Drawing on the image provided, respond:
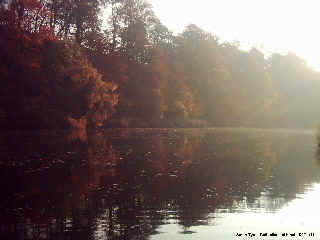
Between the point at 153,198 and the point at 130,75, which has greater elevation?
the point at 130,75

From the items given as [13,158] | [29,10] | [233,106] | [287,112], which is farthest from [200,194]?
[287,112]

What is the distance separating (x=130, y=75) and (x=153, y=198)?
62607 mm

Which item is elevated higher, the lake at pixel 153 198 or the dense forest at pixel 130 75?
the dense forest at pixel 130 75

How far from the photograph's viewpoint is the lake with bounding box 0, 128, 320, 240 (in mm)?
11617

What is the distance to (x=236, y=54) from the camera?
354ft

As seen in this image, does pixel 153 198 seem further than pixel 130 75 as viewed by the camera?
No

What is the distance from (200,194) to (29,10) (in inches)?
1873

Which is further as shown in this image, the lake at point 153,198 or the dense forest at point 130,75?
the dense forest at point 130,75

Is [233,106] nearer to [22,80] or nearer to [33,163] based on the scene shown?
[22,80]

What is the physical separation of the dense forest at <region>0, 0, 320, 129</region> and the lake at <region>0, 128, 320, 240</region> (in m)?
28.0

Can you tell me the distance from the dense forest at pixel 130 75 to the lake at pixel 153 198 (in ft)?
92.0

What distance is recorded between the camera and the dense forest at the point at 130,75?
181ft

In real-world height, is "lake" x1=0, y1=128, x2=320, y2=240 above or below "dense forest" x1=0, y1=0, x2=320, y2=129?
below

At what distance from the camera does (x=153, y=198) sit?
15844mm
